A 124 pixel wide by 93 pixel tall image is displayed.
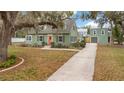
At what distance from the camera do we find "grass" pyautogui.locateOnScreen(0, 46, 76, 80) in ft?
24.2

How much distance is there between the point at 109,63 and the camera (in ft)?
26.7

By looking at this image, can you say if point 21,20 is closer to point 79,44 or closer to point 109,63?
point 79,44

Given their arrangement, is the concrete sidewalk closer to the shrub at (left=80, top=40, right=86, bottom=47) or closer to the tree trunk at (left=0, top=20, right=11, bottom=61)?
the shrub at (left=80, top=40, right=86, bottom=47)

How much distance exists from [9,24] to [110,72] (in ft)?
10.3

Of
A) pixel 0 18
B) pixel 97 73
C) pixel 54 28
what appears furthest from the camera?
pixel 54 28

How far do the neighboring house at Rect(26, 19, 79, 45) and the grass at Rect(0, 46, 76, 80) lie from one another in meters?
0.31

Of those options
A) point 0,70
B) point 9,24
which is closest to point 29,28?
point 9,24

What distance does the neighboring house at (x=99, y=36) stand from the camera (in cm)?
846

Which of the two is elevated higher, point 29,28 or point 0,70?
point 29,28

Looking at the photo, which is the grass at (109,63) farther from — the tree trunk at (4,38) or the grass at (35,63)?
the tree trunk at (4,38)

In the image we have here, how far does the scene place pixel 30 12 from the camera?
318 inches

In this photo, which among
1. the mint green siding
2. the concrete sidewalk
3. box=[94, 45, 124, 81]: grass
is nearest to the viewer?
the concrete sidewalk

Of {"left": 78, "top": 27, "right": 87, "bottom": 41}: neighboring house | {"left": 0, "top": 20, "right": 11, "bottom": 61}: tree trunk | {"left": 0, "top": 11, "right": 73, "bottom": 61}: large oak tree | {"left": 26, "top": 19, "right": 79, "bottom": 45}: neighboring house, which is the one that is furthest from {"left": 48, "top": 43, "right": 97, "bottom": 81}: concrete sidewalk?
{"left": 0, "top": 20, "right": 11, "bottom": 61}: tree trunk
